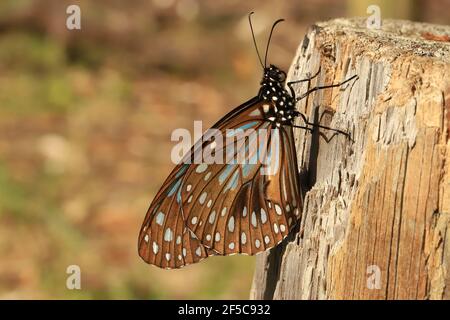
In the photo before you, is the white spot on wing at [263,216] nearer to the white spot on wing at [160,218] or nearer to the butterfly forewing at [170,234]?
the butterfly forewing at [170,234]

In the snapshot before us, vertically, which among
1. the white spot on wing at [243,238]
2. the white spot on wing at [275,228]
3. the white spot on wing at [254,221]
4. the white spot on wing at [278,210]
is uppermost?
the white spot on wing at [278,210]

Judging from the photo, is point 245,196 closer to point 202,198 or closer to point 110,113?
point 202,198

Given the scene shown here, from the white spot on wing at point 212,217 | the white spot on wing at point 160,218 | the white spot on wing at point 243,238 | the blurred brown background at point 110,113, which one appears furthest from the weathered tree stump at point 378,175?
the blurred brown background at point 110,113

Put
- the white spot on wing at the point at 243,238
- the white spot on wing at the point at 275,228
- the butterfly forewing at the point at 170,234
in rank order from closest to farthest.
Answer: the white spot on wing at the point at 275,228 → the white spot on wing at the point at 243,238 → the butterfly forewing at the point at 170,234

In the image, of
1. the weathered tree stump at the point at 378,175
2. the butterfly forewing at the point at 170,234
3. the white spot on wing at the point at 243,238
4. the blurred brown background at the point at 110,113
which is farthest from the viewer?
the blurred brown background at the point at 110,113
